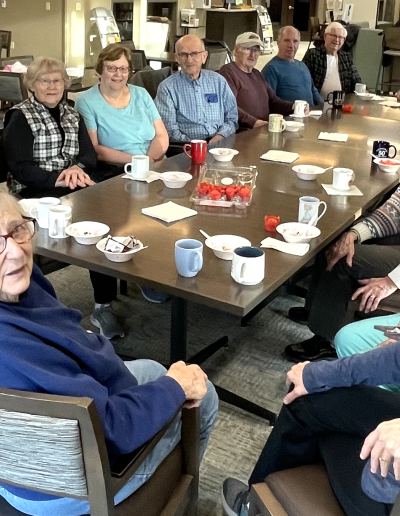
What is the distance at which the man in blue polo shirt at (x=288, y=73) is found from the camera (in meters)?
4.71

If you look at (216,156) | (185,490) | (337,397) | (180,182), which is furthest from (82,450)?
(216,156)

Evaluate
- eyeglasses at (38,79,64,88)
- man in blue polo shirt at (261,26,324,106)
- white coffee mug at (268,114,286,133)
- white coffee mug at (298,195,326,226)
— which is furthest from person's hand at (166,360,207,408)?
man in blue polo shirt at (261,26,324,106)

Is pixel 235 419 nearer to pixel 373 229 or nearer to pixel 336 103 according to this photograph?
pixel 373 229

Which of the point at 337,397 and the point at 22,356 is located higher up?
Answer: the point at 22,356

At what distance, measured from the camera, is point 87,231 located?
1938 mm

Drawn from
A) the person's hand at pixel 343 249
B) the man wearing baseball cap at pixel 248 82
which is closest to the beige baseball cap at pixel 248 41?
the man wearing baseball cap at pixel 248 82

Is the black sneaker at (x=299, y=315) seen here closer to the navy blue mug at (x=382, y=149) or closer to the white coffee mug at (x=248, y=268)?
the navy blue mug at (x=382, y=149)

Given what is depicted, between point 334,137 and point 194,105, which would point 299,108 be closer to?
point 334,137

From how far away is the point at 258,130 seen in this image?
3.59m

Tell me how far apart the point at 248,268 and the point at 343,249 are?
74cm

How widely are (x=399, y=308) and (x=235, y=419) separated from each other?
690mm

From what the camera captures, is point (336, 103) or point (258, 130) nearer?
point (258, 130)

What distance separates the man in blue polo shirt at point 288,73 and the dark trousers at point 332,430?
12.2 ft

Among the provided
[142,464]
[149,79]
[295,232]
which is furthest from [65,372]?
[149,79]
